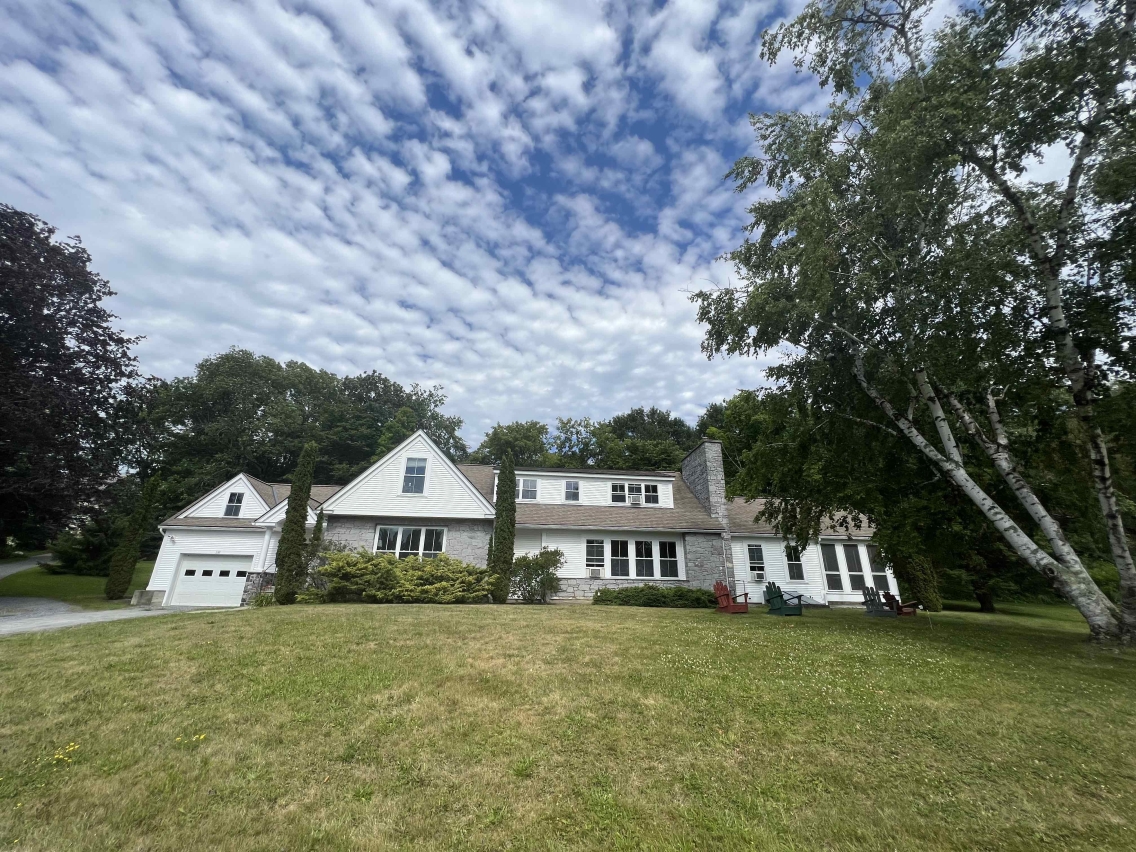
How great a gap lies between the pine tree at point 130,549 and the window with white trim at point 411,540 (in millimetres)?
11674

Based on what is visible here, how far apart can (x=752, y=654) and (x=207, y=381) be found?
52295 mm

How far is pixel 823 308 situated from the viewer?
11.4 metres

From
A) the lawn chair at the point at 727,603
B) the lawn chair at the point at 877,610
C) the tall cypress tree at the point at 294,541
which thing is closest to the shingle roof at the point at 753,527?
the lawn chair at the point at 877,610

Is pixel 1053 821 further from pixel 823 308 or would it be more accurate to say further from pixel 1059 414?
pixel 1059 414

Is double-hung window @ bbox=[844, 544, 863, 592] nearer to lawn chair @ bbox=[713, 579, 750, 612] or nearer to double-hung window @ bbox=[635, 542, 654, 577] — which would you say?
double-hung window @ bbox=[635, 542, 654, 577]

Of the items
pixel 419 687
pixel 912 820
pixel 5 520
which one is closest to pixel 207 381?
pixel 5 520

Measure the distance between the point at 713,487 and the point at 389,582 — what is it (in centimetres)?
1476

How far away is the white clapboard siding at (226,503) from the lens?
889 inches

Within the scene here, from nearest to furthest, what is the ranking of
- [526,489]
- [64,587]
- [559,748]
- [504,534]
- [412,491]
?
[559,748], [504,534], [412,491], [526,489], [64,587]

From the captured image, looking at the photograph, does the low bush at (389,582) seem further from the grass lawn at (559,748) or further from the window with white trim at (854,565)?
the window with white trim at (854,565)

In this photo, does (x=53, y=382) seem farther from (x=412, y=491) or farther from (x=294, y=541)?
(x=412, y=491)

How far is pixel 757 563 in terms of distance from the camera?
23.0 metres

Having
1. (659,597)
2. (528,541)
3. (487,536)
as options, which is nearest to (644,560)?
(659,597)

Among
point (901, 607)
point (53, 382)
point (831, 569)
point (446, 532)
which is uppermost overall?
point (53, 382)
